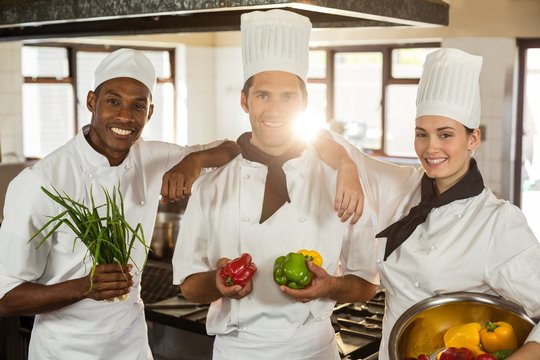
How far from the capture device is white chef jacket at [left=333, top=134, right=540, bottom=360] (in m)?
2.07

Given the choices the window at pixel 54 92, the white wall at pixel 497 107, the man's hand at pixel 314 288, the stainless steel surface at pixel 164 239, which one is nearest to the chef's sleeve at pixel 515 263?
the man's hand at pixel 314 288

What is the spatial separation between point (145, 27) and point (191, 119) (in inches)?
250

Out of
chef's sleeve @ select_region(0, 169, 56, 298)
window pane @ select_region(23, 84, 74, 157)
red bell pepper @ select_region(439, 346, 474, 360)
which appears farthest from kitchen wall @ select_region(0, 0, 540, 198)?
red bell pepper @ select_region(439, 346, 474, 360)

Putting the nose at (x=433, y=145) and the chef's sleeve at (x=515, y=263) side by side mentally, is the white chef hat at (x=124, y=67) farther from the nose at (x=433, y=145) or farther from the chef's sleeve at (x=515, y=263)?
the chef's sleeve at (x=515, y=263)

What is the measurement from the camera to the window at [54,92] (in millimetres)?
7738

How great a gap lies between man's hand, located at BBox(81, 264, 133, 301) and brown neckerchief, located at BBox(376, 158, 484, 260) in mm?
848

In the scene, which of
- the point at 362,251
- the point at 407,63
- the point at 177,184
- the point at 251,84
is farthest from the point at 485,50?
the point at 177,184

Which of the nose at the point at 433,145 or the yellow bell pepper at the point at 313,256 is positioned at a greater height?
the nose at the point at 433,145

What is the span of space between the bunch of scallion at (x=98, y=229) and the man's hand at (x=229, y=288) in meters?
0.29

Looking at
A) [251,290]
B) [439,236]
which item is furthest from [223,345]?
[439,236]

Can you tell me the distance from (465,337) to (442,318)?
0.11 m

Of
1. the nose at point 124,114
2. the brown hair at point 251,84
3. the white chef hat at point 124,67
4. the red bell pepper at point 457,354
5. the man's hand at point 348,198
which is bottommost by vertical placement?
the red bell pepper at point 457,354

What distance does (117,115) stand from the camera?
101 inches

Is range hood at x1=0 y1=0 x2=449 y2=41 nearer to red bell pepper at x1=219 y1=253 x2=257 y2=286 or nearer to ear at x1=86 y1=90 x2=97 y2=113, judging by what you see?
ear at x1=86 y1=90 x2=97 y2=113
